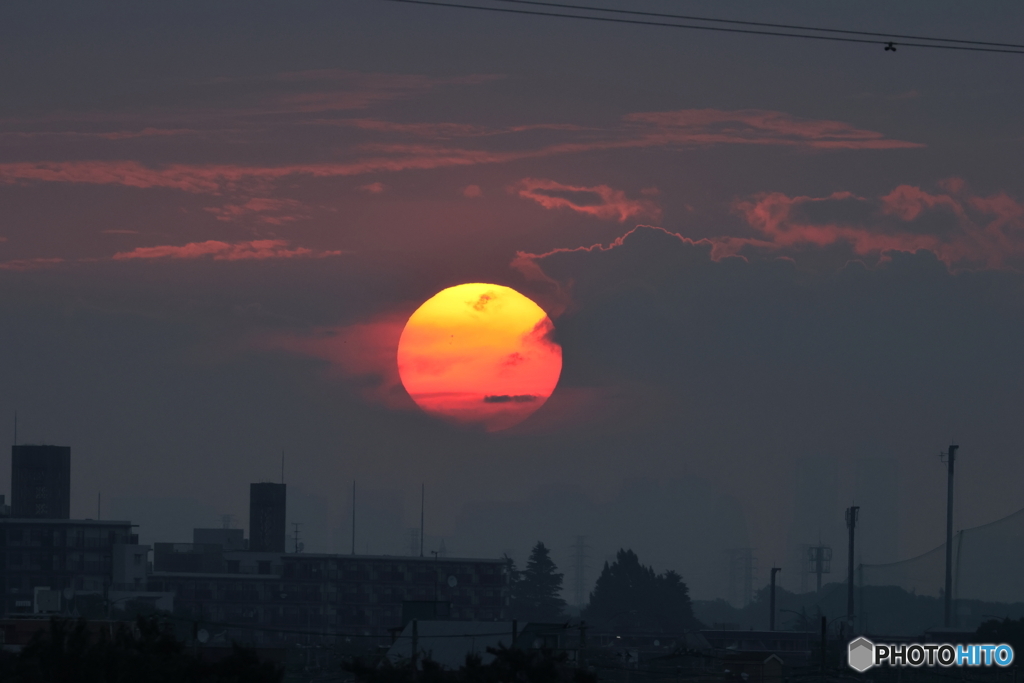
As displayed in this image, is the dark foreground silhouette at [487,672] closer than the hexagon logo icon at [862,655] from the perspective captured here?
Yes

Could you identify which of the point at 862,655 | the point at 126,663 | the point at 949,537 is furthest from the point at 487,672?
the point at 949,537

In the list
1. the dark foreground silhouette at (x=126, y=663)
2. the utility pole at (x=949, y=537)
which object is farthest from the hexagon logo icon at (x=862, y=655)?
the utility pole at (x=949, y=537)

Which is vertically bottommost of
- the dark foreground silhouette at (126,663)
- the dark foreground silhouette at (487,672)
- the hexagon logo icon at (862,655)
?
the hexagon logo icon at (862,655)

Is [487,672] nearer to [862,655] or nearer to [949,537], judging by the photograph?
[862,655]

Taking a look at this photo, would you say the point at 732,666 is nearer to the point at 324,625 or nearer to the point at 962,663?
the point at 962,663

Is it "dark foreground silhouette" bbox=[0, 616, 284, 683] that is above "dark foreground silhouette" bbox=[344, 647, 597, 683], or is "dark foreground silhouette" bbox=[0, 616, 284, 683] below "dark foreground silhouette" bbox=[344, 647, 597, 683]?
above

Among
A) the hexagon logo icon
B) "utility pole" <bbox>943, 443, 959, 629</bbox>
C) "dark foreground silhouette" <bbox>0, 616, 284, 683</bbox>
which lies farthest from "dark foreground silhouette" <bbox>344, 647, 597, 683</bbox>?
"utility pole" <bbox>943, 443, 959, 629</bbox>


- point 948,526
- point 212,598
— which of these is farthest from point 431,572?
point 948,526

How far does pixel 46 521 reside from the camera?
186875 millimetres

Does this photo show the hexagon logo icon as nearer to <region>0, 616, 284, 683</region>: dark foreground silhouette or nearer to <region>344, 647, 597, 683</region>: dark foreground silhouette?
<region>344, 647, 597, 683</region>: dark foreground silhouette

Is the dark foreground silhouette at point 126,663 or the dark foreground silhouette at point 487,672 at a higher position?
the dark foreground silhouette at point 126,663

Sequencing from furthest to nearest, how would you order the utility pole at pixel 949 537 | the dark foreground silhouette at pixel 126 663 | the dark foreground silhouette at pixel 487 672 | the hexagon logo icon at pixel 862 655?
the utility pole at pixel 949 537 → the hexagon logo icon at pixel 862 655 → the dark foreground silhouette at pixel 487 672 → the dark foreground silhouette at pixel 126 663

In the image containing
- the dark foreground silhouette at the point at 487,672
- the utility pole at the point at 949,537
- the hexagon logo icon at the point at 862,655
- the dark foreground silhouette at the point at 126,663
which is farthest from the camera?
the utility pole at the point at 949,537

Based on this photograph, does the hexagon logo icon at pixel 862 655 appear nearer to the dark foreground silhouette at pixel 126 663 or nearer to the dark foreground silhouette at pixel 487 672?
the dark foreground silhouette at pixel 487 672
